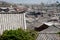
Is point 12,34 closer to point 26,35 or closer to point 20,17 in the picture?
point 26,35

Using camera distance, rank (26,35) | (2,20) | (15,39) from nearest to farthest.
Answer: (15,39) → (26,35) → (2,20)

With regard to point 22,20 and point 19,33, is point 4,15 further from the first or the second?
point 19,33

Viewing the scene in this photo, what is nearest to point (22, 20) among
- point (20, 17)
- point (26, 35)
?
point (20, 17)

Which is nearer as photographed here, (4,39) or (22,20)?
(4,39)

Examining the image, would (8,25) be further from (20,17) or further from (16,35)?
(16,35)

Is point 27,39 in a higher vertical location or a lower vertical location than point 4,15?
lower

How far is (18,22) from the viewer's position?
12.5 meters

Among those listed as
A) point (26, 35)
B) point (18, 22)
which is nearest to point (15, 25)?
point (18, 22)

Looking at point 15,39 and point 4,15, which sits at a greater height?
point 4,15

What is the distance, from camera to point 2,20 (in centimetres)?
1211

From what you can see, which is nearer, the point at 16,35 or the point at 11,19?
the point at 16,35

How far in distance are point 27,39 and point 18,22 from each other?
2.71 metres

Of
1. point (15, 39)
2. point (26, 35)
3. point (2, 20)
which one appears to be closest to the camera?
point (15, 39)

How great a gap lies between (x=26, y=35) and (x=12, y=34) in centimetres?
79
